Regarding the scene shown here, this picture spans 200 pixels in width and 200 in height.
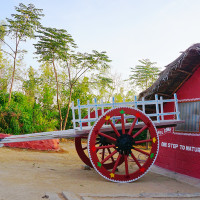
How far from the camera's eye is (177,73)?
26.2 feet

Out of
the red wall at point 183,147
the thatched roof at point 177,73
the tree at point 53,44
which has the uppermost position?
the tree at point 53,44

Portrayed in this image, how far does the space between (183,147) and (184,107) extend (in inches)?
46.2

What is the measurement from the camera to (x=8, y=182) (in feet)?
19.0

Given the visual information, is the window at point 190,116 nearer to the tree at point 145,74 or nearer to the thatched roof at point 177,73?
the thatched roof at point 177,73

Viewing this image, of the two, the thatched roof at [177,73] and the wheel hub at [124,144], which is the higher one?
the thatched roof at [177,73]

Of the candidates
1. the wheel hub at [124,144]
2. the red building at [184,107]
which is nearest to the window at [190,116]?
the red building at [184,107]

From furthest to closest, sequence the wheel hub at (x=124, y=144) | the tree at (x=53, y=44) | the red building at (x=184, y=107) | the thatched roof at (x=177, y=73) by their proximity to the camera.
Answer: the tree at (x=53, y=44) → the red building at (x=184, y=107) → the thatched roof at (x=177, y=73) → the wheel hub at (x=124, y=144)

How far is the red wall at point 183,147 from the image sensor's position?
754cm

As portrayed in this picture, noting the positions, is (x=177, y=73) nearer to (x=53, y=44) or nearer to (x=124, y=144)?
(x=124, y=144)

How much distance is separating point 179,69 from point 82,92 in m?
18.2

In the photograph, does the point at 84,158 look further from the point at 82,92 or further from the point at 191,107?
the point at 82,92

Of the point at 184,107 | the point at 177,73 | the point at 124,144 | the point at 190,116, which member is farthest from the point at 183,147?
the point at 124,144

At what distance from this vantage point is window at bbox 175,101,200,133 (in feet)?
25.0

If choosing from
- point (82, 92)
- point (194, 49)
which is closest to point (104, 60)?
point (82, 92)
